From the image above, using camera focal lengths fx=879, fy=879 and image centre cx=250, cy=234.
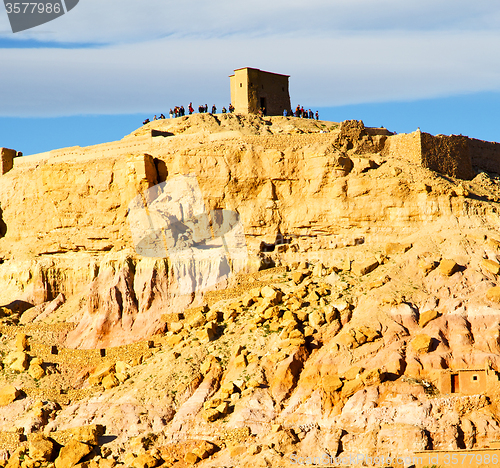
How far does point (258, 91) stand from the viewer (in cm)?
4988

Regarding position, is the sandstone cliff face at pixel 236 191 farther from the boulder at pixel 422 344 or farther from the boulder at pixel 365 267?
the boulder at pixel 422 344

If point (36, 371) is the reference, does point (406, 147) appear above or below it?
above

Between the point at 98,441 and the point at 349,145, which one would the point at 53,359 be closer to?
the point at 98,441

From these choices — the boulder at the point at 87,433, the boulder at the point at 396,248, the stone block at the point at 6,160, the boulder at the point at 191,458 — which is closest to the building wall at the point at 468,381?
the boulder at the point at 396,248

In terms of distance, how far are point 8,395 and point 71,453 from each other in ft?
20.2

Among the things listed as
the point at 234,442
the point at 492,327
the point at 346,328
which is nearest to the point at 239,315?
the point at 346,328

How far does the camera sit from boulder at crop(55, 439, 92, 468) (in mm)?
32562

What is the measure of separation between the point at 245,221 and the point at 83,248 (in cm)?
909

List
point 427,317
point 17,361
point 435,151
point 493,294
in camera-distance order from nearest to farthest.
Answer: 1. point 427,317
2. point 493,294
3. point 17,361
4. point 435,151

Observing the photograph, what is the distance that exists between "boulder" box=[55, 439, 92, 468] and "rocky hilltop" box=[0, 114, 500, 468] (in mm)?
80

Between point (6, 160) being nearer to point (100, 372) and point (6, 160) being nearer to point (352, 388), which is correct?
point (100, 372)

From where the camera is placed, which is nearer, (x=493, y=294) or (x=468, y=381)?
(x=468, y=381)

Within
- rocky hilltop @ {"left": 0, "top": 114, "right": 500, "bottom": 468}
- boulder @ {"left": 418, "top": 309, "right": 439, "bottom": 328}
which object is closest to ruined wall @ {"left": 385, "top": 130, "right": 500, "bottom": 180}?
rocky hilltop @ {"left": 0, "top": 114, "right": 500, "bottom": 468}

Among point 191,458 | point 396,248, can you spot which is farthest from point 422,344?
point 191,458
